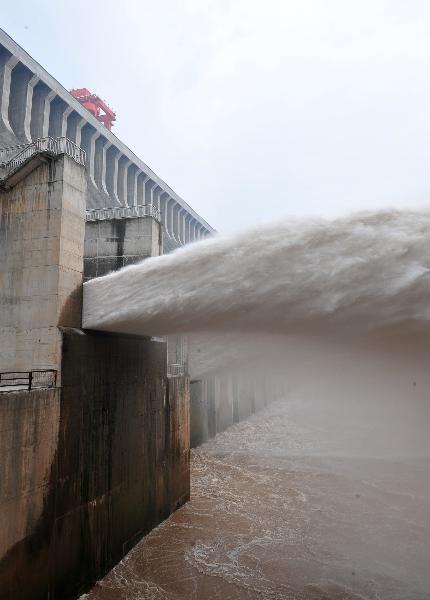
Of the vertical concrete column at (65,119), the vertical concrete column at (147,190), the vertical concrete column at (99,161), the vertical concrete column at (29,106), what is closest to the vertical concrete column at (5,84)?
the vertical concrete column at (29,106)

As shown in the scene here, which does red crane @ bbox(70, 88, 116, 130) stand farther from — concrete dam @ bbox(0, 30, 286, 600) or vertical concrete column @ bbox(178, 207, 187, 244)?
concrete dam @ bbox(0, 30, 286, 600)

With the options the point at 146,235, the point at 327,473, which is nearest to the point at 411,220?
the point at 146,235

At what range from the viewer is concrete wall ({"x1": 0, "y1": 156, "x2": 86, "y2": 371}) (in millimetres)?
11703

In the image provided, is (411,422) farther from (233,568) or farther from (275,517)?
(275,517)

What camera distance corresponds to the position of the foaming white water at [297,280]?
27.8 feet

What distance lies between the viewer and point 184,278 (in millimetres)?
10820

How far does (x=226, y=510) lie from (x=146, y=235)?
11.5 meters

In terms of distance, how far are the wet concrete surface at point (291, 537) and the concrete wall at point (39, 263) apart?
6.87m

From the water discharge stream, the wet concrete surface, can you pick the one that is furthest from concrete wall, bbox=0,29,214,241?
the wet concrete surface

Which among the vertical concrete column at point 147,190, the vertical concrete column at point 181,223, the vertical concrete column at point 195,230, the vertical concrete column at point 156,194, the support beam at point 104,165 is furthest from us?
the vertical concrete column at point 195,230

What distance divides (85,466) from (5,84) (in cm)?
3140

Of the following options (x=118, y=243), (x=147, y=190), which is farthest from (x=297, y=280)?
(x=147, y=190)

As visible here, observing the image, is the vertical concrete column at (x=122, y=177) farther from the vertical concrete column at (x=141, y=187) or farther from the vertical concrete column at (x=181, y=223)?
the vertical concrete column at (x=181, y=223)

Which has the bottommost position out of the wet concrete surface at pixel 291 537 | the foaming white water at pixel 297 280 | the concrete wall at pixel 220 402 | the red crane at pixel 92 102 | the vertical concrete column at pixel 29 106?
the wet concrete surface at pixel 291 537
